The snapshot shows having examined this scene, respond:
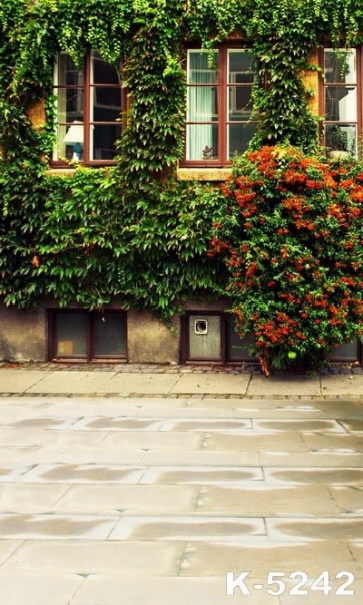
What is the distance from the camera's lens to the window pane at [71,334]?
40.3 ft

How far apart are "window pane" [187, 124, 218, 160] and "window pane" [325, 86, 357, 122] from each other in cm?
185

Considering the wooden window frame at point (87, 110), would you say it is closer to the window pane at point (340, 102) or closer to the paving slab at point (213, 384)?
the window pane at point (340, 102)

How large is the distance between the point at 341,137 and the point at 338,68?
3.67ft

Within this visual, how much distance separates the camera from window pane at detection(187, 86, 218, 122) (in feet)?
40.1

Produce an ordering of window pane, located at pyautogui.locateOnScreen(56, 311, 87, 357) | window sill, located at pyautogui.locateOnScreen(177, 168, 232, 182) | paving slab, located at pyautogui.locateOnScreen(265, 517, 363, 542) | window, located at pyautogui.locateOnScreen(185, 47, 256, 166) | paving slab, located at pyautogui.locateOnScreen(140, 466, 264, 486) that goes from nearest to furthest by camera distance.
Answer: paving slab, located at pyautogui.locateOnScreen(265, 517, 363, 542), paving slab, located at pyautogui.locateOnScreen(140, 466, 264, 486), window sill, located at pyautogui.locateOnScreen(177, 168, 232, 182), window, located at pyautogui.locateOnScreen(185, 47, 256, 166), window pane, located at pyautogui.locateOnScreen(56, 311, 87, 357)

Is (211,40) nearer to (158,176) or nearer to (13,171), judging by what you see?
(158,176)

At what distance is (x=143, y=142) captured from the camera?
38.2 ft

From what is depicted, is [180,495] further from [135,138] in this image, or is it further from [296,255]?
[135,138]

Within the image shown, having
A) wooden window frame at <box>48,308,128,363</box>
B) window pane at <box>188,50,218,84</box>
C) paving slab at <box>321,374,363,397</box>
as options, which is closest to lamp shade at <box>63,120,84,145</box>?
window pane at <box>188,50,218,84</box>

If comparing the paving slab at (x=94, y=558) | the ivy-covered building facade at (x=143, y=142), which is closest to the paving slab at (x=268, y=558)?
the paving slab at (x=94, y=558)

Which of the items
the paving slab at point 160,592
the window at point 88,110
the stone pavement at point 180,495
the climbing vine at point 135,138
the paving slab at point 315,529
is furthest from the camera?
the window at point 88,110

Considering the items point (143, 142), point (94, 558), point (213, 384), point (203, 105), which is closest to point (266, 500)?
point (94, 558)

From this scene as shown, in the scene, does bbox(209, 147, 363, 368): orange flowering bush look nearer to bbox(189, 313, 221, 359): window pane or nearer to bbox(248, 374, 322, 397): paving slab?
bbox(248, 374, 322, 397): paving slab

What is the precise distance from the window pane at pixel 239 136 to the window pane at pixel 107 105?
186cm
